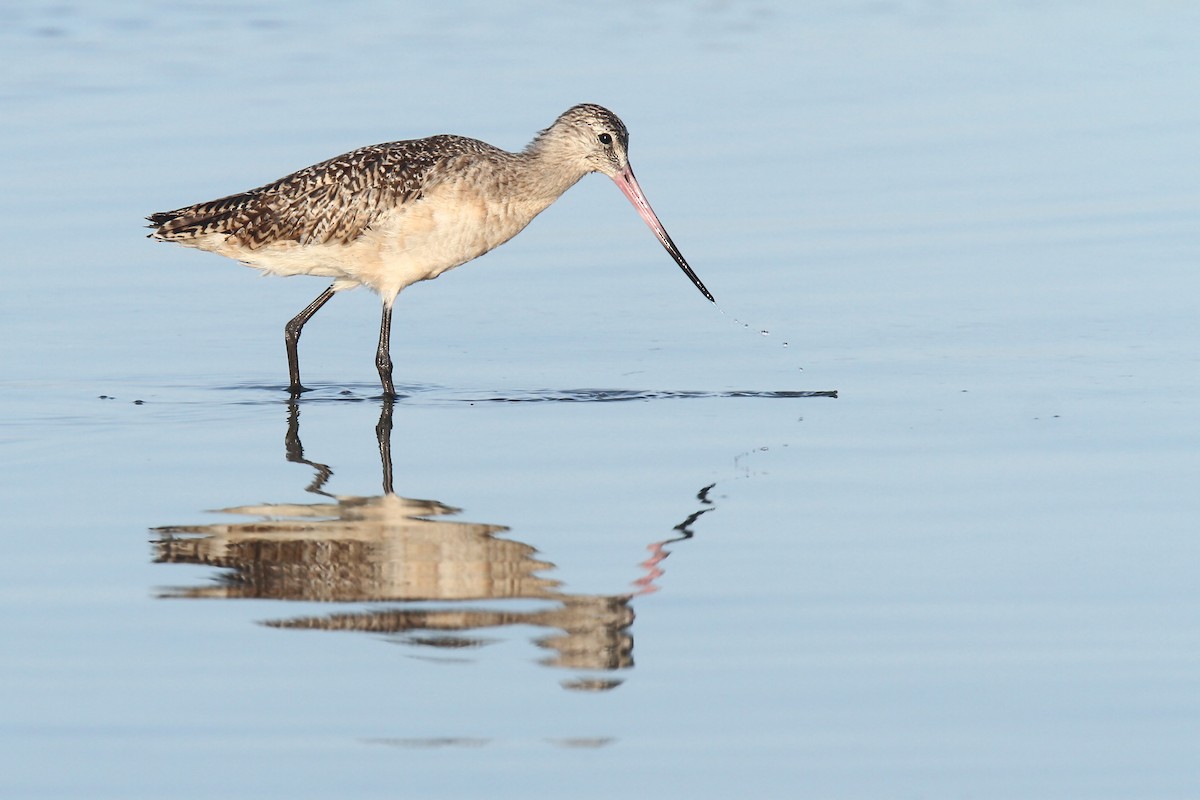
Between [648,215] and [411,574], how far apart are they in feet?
11.2

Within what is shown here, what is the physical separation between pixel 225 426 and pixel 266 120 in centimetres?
508

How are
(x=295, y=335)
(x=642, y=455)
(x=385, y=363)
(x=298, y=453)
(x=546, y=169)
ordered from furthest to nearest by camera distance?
(x=546, y=169) < (x=295, y=335) < (x=385, y=363) < (x=298, y=453) < (x=642, y=455)

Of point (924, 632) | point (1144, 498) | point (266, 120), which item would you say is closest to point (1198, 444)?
point (1144, 498)

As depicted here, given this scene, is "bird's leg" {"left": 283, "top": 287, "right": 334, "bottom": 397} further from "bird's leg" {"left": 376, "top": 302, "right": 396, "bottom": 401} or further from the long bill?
the long bill

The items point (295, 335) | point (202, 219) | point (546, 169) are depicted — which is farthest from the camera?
point (202, 219)

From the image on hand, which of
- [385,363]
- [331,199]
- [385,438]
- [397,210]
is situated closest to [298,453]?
[385,438]

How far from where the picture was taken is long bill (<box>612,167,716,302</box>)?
8.98 m

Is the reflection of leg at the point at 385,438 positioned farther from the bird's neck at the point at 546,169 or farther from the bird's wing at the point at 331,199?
the bird's neck at the point at 546,169

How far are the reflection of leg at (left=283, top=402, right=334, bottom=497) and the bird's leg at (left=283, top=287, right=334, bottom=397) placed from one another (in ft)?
0.82

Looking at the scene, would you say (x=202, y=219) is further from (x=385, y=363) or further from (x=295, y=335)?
(x=385, y=363)

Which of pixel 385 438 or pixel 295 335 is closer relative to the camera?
pixel 385 438

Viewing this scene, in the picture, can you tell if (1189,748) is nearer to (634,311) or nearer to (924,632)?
(924,632)

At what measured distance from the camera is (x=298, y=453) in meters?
7.39

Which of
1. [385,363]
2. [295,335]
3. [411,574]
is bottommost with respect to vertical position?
[411,574]
